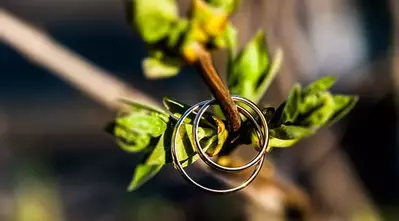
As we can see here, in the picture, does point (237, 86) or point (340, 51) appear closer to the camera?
point (237, 86)

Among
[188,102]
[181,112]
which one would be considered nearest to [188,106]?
[181,112]

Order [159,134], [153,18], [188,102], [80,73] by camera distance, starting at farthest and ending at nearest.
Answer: [188,102]
[80,73]
[159,134]
[153,18]

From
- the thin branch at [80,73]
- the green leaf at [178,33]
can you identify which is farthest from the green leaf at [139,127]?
the thin branch at [80,73]

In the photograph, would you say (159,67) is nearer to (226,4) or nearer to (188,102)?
(226,4)

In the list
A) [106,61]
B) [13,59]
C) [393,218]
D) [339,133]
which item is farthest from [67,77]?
[13,59]

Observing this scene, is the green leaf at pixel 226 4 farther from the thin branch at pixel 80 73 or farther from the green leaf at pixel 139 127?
the thin branch at pixel 80 73

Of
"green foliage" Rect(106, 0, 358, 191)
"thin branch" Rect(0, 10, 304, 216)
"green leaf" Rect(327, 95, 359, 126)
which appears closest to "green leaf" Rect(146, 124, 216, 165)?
"green foliage" Rect(106, 0, 358, 191)

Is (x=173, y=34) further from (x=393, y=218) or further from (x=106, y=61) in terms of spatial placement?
(x=106, y=61)
